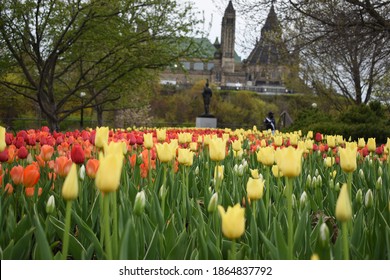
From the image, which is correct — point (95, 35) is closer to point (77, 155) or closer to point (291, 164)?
point (77, 155)

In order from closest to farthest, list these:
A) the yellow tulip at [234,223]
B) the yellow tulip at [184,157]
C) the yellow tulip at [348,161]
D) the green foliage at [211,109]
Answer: the yellow tulip at [234,223], the yellow tulip at [348,161], the yellow tulip at [184,157], the green foliage at [211,109]

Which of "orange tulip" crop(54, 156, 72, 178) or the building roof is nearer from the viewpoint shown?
"orange tulip" crop(54, 156, 72, 178)

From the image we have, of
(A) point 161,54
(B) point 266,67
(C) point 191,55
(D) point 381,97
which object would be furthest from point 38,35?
(D) point 381,97

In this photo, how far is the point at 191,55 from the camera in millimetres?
10992

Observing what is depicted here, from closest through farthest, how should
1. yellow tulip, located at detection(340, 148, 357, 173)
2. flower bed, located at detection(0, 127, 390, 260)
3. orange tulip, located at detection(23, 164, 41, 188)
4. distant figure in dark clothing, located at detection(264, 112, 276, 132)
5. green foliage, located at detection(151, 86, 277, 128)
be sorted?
flower bed, located at detection(0, 127, 390, 260) < yellow tulip, located at detection(340, 148, 357, 173) < orange tulip, located at detection(23, 164, 41, 188) < distant figure in dark clothing, located at detection(264, 112, 276, 132) < green foliage, located at detection(151, 86, 277, 128)

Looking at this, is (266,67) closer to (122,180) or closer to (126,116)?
(122,180)

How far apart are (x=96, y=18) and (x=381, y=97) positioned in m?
18.3

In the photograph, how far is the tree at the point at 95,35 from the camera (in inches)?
371

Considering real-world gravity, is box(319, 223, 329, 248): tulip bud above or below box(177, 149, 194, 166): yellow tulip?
below

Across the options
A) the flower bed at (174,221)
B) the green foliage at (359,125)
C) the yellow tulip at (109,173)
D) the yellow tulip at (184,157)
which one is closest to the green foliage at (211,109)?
the green foliage at (359,125)

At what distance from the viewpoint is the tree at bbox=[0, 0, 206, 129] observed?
A: 30.9 ft

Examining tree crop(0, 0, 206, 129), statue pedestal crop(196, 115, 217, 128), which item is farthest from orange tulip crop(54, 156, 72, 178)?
statue pedestal crop(196, 115, 217, 128)

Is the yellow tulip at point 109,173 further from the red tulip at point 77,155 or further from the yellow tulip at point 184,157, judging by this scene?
the yellow tulip at point 184,157

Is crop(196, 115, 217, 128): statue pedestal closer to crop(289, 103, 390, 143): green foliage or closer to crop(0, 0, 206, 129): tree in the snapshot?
crop(289, 103, 390, 143): green foliage
